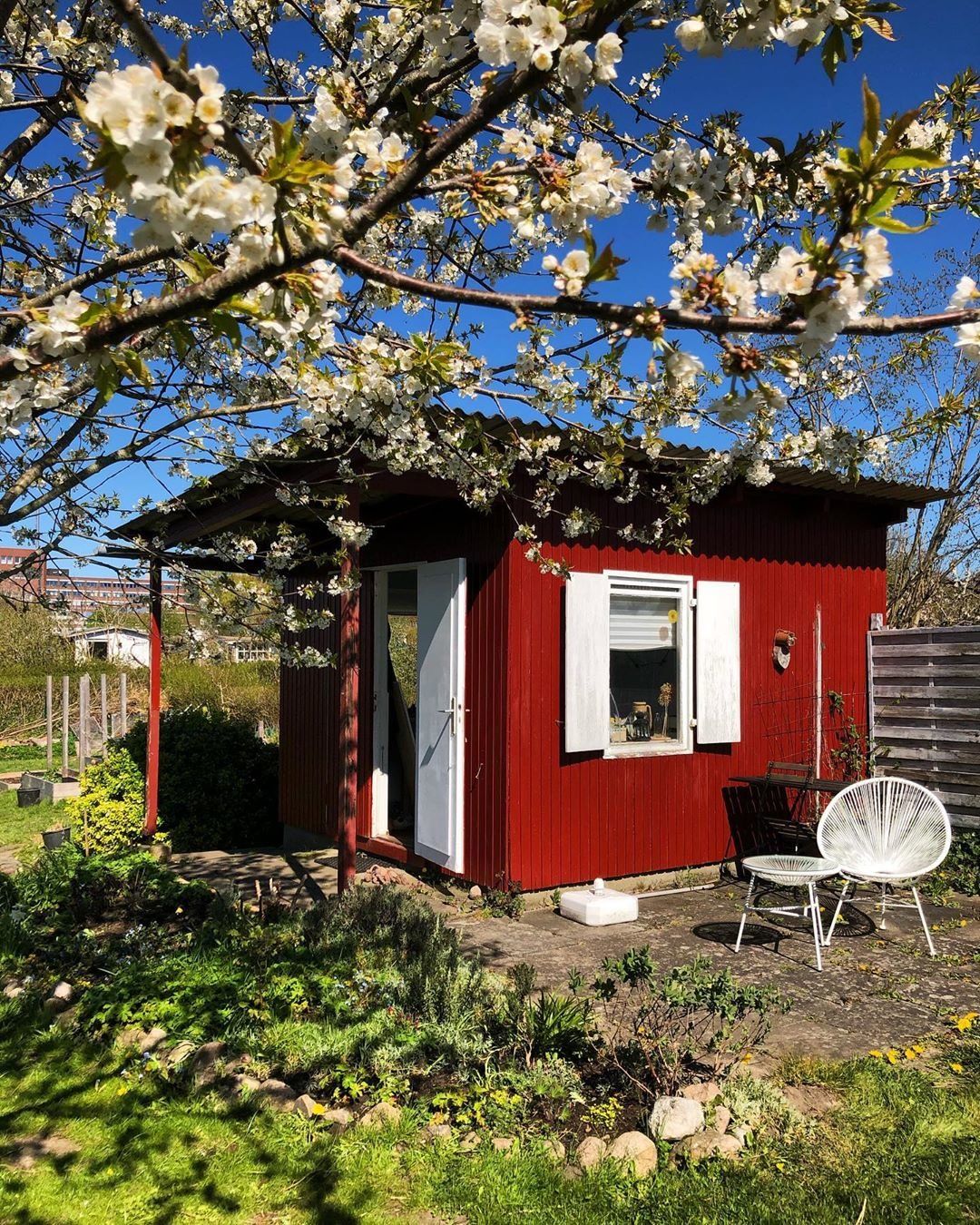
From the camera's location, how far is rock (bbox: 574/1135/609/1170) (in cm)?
264

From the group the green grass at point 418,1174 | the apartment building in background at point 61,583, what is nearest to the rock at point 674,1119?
the green grass at point 418,1174

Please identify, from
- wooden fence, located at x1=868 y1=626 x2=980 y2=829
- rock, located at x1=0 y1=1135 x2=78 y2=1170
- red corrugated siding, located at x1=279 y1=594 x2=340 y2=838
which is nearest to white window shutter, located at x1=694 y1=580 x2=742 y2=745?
wooden fence, located at x1=868 y1=626 x2=980 y2=829

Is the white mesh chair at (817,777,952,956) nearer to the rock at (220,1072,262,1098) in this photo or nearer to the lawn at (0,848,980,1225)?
the lawn at (0,848,980,1225)

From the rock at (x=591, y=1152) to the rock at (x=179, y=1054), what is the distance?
57.3 inches

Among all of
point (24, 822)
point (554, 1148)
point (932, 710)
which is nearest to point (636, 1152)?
point (554, 1148)

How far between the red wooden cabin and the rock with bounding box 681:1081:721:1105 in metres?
2.77

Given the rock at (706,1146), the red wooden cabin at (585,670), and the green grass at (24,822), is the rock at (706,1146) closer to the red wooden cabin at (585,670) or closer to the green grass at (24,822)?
the red wooden cabin at (585,670)

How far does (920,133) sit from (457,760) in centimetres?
445

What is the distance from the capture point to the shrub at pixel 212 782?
8625mm

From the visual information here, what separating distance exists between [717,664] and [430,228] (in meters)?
4.25

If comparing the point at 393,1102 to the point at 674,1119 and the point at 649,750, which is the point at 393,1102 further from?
the point at 649,750

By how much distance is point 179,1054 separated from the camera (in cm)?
326

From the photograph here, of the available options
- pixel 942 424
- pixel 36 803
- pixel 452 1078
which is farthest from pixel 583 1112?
pixel 36 803

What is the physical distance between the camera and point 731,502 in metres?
6.85
